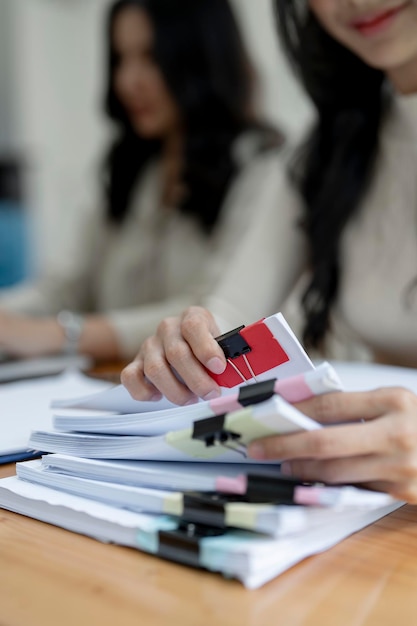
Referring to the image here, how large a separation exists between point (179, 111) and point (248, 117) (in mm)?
166

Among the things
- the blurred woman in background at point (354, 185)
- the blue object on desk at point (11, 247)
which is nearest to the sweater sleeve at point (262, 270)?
the blurred woman in background at point (354, 185)

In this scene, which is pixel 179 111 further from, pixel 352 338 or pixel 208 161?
pixel 352 338

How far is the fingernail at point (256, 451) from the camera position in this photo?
0.42m

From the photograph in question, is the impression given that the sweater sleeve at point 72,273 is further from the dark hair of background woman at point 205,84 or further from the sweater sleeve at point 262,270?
the sweater sleeve at point 262,270

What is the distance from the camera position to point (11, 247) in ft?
7.06

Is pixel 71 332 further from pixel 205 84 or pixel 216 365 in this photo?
pixel 216 365

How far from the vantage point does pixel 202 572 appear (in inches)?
15.8

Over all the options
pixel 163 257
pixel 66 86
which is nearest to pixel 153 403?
pixel 163 257

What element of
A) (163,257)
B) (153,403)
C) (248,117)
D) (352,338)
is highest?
(248,117)

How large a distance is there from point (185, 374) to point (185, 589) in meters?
0.18

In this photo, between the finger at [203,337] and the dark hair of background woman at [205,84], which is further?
the dark hair of background woman at [205,84]

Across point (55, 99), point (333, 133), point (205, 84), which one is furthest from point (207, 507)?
point (55, 99)

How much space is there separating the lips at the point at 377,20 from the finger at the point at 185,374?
576 mm

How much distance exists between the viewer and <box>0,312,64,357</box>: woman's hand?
→ 1179 mm
